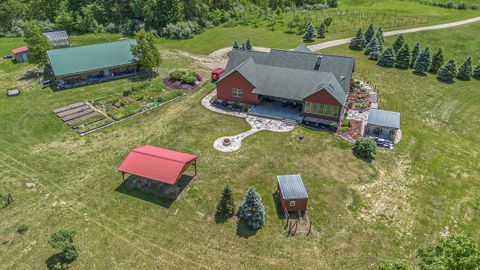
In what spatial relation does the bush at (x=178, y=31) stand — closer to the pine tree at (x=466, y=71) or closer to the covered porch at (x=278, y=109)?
the covered porch at (x=278, y=109)

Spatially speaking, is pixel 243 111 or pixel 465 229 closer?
pixel 465 229

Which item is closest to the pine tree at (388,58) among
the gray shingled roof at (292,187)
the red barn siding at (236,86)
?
the red barn siding at (236,86)

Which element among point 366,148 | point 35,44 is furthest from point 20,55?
point 366,148

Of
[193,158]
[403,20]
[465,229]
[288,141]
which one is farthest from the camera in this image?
[403,20]

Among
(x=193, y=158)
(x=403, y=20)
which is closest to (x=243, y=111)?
(x=193, y=158)

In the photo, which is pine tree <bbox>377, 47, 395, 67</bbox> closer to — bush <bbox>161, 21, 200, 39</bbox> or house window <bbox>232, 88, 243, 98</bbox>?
house window <bbox>232, 88, 243, 98</bbox>

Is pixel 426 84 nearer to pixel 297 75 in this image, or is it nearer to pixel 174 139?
pixel 297 75
